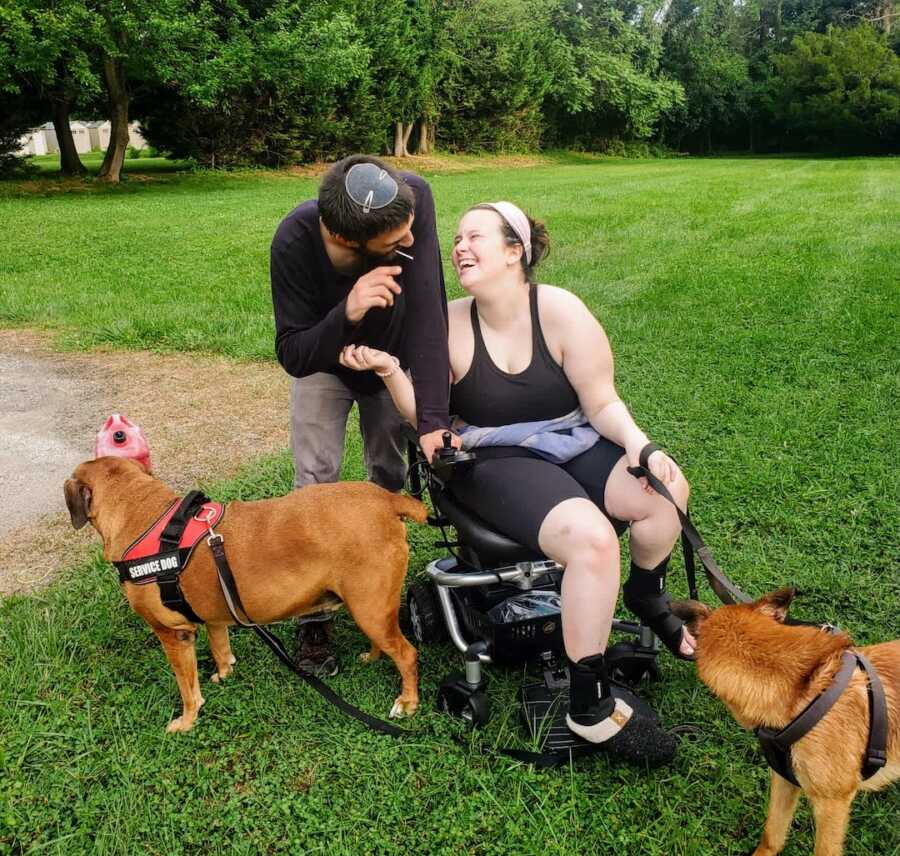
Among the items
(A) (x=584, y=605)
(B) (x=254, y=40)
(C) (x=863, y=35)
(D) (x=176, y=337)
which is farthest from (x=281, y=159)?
(C) (x=863, y=35)

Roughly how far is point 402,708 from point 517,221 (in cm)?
184

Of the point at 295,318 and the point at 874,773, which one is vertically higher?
the point at 295,318

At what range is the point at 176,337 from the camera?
23.1 ft

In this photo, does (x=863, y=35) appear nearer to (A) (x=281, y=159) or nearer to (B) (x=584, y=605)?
(A) (x=281, y=159)

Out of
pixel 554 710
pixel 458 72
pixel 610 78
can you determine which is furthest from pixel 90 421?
pixel 610 78

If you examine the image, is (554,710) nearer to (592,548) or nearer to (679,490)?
(592,548)

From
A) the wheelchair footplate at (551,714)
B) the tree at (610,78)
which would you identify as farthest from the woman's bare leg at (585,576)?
the tree at (610,78)

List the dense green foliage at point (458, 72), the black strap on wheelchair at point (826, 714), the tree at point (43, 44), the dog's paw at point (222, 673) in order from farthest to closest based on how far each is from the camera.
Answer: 1. the dense green foliage at point (458, 72)
2. the tree at point (43, 44)
3. the dog's paw at point (222, 673)
4. the black strap on wheelchair at point (826, 714)

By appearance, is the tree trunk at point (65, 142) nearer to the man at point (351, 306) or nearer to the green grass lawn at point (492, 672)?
the green grass lawn at point (492, 672)

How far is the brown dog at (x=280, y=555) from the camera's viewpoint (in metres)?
2.54

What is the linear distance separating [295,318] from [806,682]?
202cm

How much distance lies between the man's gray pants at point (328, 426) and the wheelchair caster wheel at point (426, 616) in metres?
0.35

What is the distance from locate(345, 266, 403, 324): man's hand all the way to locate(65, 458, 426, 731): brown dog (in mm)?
632

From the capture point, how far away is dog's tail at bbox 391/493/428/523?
105 inches
